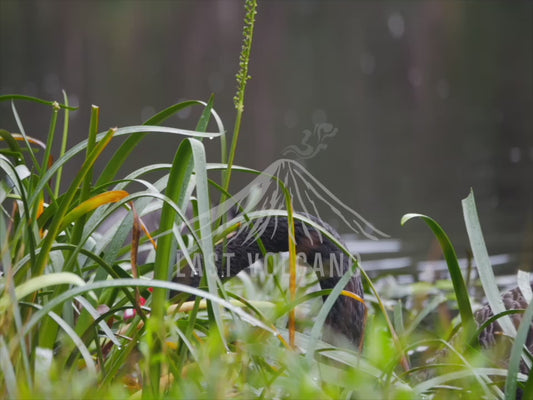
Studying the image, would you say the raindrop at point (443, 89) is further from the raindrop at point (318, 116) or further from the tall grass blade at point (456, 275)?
the tall grass blade at point (456, 275)

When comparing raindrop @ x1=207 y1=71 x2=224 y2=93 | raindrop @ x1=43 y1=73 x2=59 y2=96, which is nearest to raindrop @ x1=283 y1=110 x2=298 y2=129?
raindrop @ x1=207 y1=71 x2=224 y2=93

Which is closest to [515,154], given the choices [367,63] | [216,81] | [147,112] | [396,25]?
[147,112]

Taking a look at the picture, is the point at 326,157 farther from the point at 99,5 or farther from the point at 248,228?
the point at 99,5

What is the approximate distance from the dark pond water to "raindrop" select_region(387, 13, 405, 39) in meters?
0.06

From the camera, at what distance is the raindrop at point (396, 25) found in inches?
735

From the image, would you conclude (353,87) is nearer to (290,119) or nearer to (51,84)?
(290,119)

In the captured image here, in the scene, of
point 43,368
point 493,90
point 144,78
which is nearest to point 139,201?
point 43,368

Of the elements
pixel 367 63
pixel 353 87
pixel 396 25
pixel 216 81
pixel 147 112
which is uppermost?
pixel 396 25

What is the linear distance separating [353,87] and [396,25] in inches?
211

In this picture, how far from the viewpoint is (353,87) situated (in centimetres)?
1452

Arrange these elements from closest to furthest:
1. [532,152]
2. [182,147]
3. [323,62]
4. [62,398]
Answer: [62,398], [182,147], [532,152], [323,62]

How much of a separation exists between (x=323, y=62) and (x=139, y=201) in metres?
15.3

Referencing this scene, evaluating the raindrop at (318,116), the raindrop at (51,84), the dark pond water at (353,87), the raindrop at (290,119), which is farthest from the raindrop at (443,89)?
the raindrop at (51,84)

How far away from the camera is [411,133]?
10156mm
